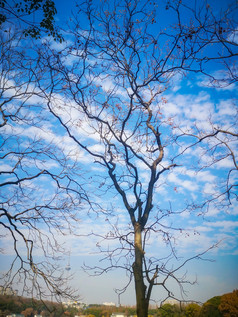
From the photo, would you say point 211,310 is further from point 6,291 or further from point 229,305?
point 6,291

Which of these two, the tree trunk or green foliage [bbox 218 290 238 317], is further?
green foliage [bbox 218 290 238 317]

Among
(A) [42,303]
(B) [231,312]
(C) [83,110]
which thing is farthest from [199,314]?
(C) [83,110]

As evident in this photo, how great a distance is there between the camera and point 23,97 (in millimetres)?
5543

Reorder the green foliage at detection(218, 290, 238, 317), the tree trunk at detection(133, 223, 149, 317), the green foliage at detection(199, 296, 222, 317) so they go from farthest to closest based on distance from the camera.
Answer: the green foliage at detection(199, 296, 222, 317) → the green foliage at detection(218, 290, 238, 317) → the tree trunk at detection(133, 223, 149, 317)

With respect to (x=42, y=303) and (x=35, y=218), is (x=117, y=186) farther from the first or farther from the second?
(x=42, y=303)

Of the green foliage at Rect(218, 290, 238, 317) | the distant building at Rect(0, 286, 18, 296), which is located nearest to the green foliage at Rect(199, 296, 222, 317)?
the green foliage at Rect(218, 290, 238, 317)

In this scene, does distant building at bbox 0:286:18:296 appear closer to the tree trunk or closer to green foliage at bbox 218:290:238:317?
the tree trunk

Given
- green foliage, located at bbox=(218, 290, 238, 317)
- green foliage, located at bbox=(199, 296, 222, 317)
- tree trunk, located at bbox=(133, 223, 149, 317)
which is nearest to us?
tree trunk, located at bbox=(133, 223, 149, 317)

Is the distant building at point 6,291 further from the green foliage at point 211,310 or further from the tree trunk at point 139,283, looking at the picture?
the green foliage at point 211,310

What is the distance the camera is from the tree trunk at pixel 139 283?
11.1 ft

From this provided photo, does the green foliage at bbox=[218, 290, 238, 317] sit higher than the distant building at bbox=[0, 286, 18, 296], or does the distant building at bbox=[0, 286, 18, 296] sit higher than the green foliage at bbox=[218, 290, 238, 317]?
the distant building at bbox=[0, 286, 18, 296]

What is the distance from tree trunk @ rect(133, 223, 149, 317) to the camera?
11.1 feet

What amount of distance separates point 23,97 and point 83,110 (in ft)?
5.46

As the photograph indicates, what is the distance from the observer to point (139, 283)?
3523mm
